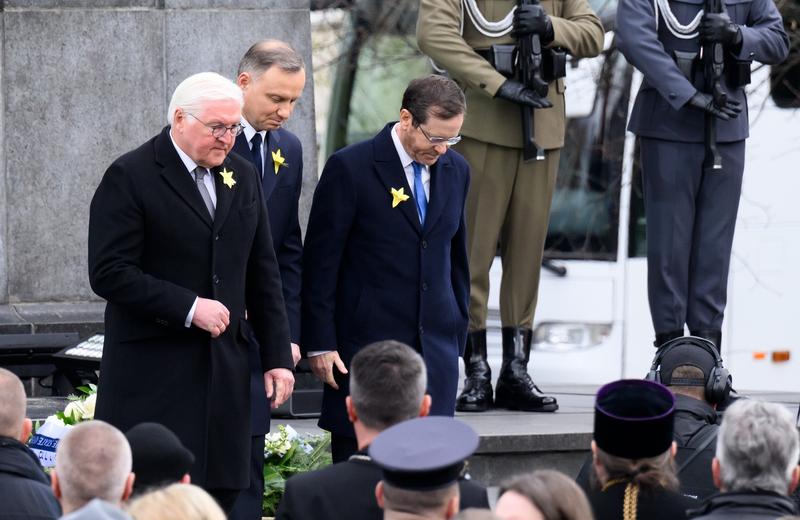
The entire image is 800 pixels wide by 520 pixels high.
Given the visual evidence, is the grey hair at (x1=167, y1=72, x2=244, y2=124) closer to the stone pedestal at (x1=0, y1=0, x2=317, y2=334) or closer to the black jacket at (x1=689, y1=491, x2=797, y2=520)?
the black jacket at (x1=689, y1=491, x2=797, y2=520)

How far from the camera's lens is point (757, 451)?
4742mm

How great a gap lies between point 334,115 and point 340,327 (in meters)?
9.18

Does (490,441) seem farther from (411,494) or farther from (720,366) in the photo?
(411,494)

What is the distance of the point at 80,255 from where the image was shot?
8.98m

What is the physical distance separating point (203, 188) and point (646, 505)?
1.86 metres

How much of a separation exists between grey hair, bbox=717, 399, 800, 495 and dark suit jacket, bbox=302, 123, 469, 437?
218 centimetres

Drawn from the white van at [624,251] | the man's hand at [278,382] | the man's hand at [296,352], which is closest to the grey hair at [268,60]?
the man's hand at [296,352]

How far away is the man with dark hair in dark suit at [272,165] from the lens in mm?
6582

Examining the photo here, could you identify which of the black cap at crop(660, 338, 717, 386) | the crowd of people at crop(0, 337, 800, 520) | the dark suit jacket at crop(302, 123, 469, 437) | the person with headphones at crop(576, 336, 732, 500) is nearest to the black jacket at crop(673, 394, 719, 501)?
the person with headphones at crop(576, 336, 732, 500)

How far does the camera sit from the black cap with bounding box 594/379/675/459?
16.6ft

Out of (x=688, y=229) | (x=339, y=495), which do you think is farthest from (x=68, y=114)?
(x=339, y=495)

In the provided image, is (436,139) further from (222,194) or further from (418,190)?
(222,194)

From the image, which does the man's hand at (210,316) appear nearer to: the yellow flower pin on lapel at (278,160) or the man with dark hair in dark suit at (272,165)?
the man with dark hair in dark suit at (272,165)

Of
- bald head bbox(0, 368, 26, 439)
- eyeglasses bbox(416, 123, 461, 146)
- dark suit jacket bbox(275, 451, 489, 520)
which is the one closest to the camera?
dark suit jacket bbox(275, 451, 489, 520)
